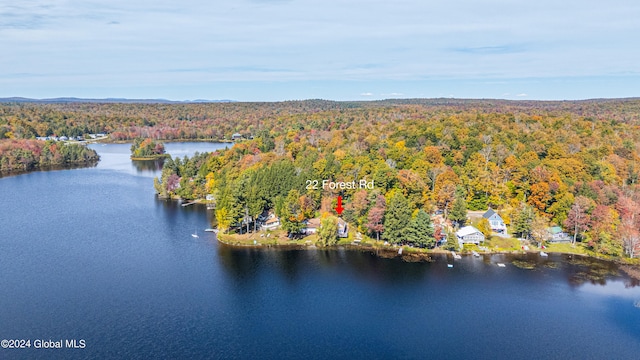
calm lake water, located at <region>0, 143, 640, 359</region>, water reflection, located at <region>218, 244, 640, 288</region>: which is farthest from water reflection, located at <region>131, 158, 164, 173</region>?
water reflection, located at <region>218, 244, 640, 288</region>

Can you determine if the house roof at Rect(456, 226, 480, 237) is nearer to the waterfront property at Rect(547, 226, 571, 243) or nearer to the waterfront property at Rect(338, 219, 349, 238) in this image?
the waterfront property at Rect(547, 226, 571, 243)

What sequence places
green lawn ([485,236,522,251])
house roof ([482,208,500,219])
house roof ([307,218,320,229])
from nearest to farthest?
green lawn ([485,236,522,251]) < house roof ([482,208,500,219]) < house roof ([307,218,320,229])

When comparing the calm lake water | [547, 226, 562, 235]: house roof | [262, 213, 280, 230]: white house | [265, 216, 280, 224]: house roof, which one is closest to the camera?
the calm lake water

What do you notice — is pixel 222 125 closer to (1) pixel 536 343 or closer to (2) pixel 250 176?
(2) pixel 250 176

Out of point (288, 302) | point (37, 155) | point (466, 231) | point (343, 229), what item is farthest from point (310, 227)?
point (37, 155)

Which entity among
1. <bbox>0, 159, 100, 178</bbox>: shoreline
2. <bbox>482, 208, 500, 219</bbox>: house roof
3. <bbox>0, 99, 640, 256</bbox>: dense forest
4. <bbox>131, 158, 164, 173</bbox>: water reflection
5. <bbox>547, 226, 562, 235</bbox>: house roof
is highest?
<bbox>0, 99, 640, 256</bbox>: dense forest

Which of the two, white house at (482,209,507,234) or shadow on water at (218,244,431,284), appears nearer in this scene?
shadow on water at (218,244,431,284)
